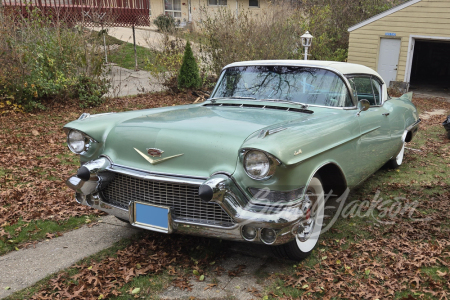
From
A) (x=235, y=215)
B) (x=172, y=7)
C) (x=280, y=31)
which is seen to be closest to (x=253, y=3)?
(x=172, y=7)

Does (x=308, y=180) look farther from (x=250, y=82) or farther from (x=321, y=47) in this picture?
(x=321, y=47)

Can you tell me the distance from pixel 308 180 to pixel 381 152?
2.04 m

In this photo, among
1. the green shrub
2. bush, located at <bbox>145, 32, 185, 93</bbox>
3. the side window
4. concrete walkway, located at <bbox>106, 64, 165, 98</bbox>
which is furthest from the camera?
bush, located at <bbox>145, 32, 185, 93</bbox>

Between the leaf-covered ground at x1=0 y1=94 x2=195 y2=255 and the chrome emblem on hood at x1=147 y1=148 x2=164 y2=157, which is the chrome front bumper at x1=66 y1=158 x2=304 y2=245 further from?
the leaf-covered ground at x1=0 y1=94 x2=195 y2=255

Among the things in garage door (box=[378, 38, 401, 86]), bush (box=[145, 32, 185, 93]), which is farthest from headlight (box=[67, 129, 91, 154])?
garage door (box=[378, 38, 401, 86])

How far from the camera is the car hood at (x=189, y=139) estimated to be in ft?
9.57

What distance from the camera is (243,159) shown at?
278 centimetres

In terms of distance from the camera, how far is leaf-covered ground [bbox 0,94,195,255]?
405 centimetres

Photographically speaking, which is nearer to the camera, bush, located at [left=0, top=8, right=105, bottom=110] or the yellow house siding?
bush, located at [left=0, top=8, right=105, bottom=110]

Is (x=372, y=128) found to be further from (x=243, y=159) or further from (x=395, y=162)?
(x=243, y=159)

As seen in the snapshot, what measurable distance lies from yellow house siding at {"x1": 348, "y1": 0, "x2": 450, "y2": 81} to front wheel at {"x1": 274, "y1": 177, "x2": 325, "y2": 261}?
1452 centimetres

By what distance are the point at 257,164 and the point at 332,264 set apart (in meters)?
1.17

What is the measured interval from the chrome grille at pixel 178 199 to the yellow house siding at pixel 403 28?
15.4 m

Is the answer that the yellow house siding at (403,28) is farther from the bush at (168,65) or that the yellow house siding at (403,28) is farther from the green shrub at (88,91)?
the green shrub at (88,91)
